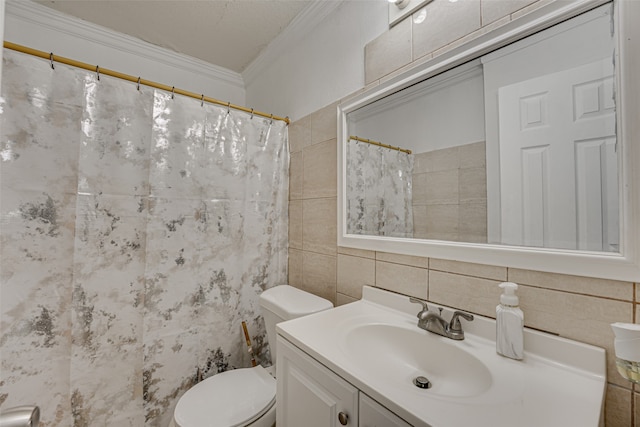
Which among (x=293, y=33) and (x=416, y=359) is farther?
(x=293, y=33)

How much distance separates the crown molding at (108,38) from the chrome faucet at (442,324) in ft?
7.37

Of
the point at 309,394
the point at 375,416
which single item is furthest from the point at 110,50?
the point at 375,416

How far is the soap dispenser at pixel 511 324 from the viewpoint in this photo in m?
0.74

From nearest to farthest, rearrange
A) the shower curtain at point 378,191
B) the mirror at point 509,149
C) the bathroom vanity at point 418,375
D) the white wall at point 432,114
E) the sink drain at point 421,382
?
1. the bathroom vanity at point 418,375
2. the mirror at point 509,149
3. the sink drain at point 421,382
4. the white wall at point 432,114
5. the shower curtain at point 378,191

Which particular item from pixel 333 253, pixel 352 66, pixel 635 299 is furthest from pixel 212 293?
pixel 635 299

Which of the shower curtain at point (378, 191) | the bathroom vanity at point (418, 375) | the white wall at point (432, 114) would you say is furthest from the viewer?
the shower curtain at point (378, 191)

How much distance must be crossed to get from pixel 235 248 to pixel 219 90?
1430 millimetres

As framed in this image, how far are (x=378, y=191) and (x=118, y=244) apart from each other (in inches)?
47.1

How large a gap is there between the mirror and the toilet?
1.55ft

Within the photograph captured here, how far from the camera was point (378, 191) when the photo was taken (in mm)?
1278

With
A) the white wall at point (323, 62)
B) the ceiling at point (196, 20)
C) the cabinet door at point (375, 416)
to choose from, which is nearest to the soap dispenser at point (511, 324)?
the cabinet door at point (375, 416)

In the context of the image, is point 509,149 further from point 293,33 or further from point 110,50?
point 110,50

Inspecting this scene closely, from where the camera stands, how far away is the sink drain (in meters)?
0.81

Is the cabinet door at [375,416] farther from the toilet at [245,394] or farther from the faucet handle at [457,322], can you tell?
the toilet at [245,394]
